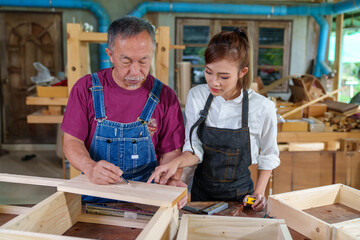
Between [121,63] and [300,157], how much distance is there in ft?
8.48

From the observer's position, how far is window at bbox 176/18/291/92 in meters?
7.57

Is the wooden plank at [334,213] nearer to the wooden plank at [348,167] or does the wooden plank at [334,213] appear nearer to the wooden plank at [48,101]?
the wooden plank at [348,167]

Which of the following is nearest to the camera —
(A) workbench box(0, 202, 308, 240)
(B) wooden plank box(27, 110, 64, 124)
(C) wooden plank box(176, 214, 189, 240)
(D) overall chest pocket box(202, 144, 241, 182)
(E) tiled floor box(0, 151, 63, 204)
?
(C) wooden plank box(176, 214, 189, 240)

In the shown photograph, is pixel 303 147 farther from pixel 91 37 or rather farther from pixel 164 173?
pixel 164 173

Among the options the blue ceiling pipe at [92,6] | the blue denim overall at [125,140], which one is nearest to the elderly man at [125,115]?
the blue denim overall at [125,140]

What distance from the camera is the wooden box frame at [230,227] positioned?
56.4 inches

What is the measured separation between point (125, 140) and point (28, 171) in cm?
508

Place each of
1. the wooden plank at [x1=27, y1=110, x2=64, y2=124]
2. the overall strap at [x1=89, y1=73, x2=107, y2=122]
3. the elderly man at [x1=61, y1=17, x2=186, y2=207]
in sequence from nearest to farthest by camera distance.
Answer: the elderly man at [x1=61, y1=17, x2=186, y2=207] → the overall strap at [x1=89, y1=73, x2=107, y2=122] → the wooden plank at [x1=27, y1=110, x2=64, y2=124]

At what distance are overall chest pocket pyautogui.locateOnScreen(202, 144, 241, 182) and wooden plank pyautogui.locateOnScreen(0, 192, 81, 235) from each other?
0.88m

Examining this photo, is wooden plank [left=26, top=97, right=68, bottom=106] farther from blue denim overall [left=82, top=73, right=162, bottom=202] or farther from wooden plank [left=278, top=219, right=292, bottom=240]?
wooden plank [left=278, top=219, right=292, bottom=240]

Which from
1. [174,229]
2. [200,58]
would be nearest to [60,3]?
[200,58]

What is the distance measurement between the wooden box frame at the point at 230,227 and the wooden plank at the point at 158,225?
0.07 m

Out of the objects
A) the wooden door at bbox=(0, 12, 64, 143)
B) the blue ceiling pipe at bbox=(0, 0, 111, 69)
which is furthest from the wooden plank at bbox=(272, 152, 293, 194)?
the wooden door at bbox=(0, 12, 64, 143)

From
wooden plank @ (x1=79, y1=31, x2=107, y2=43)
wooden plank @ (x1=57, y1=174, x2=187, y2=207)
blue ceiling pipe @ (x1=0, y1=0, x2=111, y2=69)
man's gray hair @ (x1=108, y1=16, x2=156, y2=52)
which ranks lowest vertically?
wooden plank @ (x1=57, y1=174, x2=187, y2=207)
